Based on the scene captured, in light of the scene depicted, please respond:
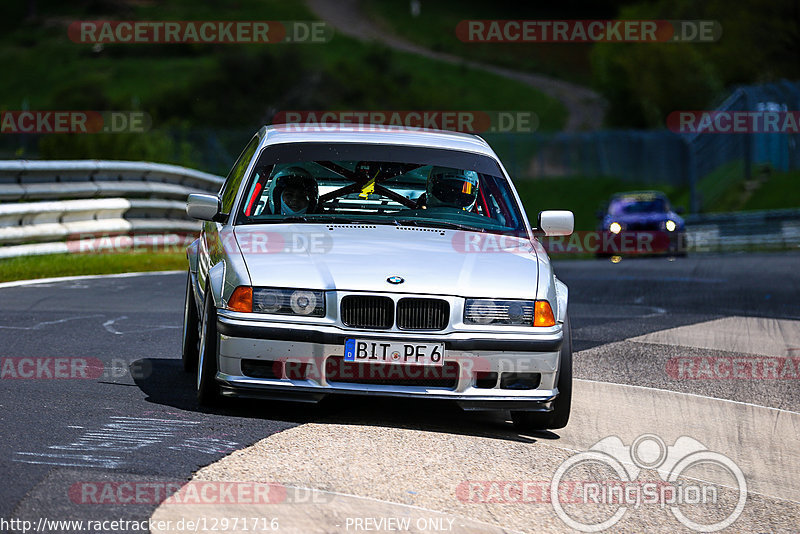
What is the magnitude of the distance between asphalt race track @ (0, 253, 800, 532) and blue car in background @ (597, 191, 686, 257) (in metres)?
12.3

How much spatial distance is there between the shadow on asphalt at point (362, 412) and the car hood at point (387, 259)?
0.70m

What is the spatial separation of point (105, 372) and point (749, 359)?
460cm

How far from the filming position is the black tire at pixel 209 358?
6793 millimetres

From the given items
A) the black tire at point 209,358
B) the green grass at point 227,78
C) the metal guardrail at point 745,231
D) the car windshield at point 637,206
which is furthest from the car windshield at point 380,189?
the green grass at point 227,78

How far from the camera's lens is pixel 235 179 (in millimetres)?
8461

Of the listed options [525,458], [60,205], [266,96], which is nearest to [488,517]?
[525,458]

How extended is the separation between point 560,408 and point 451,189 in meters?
1.66

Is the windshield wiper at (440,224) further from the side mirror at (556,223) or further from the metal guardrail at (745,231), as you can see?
the metal guardrail at (745,231)

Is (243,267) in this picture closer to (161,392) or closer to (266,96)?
(161,392)

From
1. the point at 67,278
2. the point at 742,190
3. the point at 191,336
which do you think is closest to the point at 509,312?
the point at 191,336

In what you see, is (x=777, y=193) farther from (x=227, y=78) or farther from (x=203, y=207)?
(x=227, y=78)

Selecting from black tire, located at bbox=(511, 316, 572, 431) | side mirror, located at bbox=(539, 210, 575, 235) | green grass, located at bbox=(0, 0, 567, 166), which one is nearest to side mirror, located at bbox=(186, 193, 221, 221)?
side mirror, located at bbox=(539, 210, 575, 235)

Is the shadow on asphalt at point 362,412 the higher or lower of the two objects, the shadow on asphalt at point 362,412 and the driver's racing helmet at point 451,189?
the lower

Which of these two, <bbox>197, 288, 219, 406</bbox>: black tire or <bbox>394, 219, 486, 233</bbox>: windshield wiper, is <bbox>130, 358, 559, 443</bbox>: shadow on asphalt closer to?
<bbox>197, 288, 219, 406</bbox>: black tire
